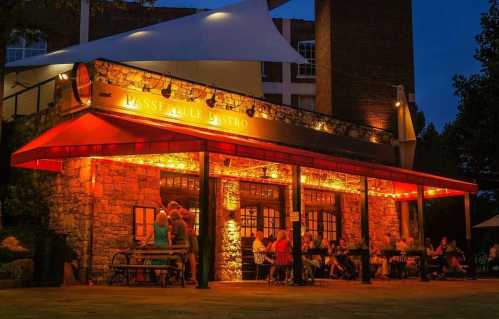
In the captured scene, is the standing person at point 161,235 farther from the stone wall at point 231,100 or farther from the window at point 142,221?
the stone wall at point 231,100

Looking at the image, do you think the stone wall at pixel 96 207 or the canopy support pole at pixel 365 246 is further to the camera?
the canopy support pole at pixel 365 246

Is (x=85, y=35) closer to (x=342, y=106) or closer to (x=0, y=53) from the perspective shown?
(x=342, y=106)

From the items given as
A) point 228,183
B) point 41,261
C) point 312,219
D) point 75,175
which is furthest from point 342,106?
point 41,261

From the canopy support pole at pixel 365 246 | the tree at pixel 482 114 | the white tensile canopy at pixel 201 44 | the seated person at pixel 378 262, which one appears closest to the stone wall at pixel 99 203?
the white tensile canopy at pixel 201 44

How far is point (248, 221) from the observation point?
15375mm

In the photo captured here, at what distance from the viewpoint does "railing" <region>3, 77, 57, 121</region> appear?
1352 cm

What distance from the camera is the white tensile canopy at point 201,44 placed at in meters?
14.0

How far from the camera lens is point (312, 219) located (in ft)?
56.3

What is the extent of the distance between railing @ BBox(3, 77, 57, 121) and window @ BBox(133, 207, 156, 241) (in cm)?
276

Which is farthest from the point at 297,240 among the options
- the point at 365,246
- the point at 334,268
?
the point at 334,268

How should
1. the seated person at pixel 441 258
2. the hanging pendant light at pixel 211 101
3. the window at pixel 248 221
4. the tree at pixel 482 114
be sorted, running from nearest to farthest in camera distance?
the hanging pendant light at pixel 211 101, the window at pixel 248 221, the seated person at pixel 441 258, the tree at pixel 482 114

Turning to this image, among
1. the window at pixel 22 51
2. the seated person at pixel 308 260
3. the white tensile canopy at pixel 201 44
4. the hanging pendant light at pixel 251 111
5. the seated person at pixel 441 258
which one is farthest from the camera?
the window at pixel 22 51

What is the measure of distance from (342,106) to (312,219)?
13.3 ft

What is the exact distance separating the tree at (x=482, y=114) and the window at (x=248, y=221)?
8671 millimetres
